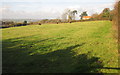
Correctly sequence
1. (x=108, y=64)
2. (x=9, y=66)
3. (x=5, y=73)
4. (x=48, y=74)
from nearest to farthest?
1. (x=48, y=74)
2. (x=5, y=73)
3. (x=108, y=64)
4. (x=9, y=66)

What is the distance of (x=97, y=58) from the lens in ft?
18.2

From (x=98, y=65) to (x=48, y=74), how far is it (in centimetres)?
219

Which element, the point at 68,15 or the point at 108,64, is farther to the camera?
the point at 68,15

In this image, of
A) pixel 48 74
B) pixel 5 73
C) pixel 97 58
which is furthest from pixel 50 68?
pixel 97 58

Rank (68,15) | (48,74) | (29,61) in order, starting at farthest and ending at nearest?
(68,15) < (29,61) < (48,74)

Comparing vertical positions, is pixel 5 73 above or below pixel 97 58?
below

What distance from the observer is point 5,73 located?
4.53 m

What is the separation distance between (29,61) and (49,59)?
1.02 m

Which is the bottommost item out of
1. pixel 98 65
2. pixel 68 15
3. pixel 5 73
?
pixel 5 73

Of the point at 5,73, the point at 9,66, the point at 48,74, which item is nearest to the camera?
the point at 48,74

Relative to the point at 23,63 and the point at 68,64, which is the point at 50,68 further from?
the point at 23,63

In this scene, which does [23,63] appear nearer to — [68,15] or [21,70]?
[21,70]

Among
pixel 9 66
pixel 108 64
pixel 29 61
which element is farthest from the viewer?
pixel 29 61

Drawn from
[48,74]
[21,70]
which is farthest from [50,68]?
[21,70]
